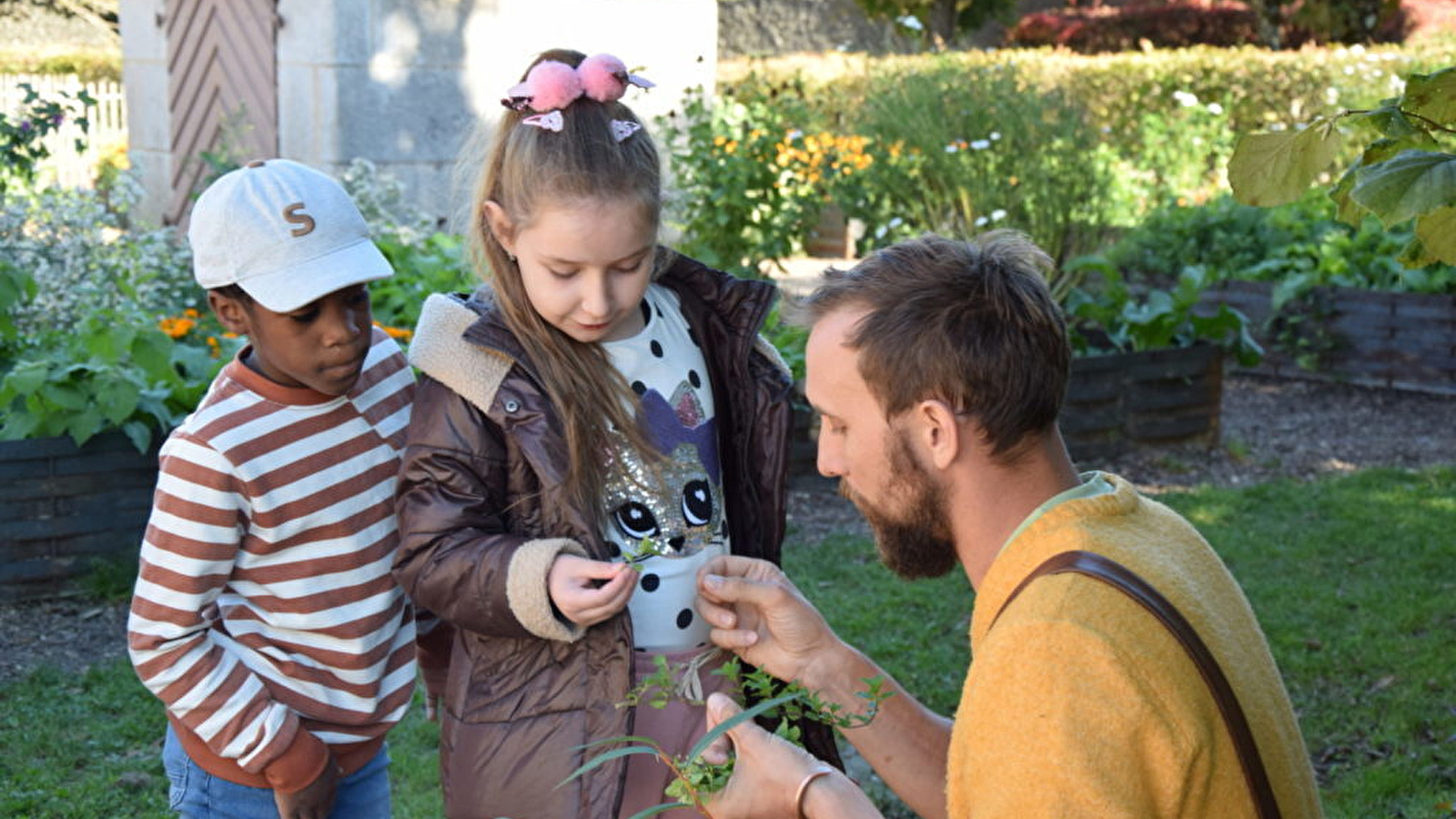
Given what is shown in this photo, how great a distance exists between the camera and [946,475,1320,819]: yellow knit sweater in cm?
150

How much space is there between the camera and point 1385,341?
336 inches

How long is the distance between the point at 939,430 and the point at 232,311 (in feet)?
3.82

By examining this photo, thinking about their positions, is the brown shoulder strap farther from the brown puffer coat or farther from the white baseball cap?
the white baseball cap

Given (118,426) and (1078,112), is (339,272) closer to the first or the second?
(118,426)

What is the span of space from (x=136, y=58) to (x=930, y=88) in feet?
19.0

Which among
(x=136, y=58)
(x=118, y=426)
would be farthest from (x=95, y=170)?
(x=118, y=426)

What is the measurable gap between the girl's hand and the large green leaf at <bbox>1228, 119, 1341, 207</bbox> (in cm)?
102

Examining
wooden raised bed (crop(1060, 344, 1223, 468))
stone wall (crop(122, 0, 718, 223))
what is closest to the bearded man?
wooden raised bed (crop(1060, 344, 1223, 468))

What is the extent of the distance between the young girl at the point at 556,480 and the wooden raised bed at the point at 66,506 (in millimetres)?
3096

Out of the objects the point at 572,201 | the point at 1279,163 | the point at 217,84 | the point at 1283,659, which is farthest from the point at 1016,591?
the point at 217,84

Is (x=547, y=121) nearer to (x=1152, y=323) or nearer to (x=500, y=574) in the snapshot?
(x=500, y=574)

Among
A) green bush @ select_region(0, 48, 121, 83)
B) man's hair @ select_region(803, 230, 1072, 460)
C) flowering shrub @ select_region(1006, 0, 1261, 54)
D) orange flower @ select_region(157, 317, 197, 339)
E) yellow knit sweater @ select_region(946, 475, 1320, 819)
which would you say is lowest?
green bush @ select_region(0, 48, 121, 83)

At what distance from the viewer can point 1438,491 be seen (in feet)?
21.7

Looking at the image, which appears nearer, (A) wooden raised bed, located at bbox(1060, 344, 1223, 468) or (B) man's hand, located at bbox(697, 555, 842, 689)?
(B) man's hand, located at bbox(697, 555, 842, 689)
